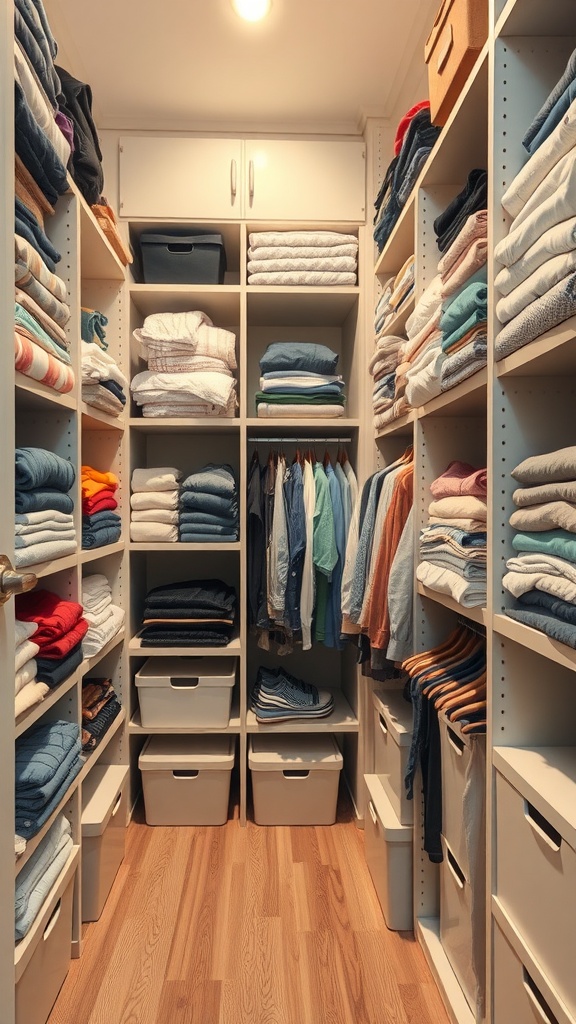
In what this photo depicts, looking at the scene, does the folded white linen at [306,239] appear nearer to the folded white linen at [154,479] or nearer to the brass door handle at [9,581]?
the folded white linen at [154,479]

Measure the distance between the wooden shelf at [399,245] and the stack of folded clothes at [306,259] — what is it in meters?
0.14

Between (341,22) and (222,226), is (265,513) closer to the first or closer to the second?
(222,226)

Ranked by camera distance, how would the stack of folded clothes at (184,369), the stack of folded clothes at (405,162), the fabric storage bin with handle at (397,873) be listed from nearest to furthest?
the stack of folded clothes at (405,162) < the fabric storage bin with handle at (397,873) < the stack of folded clothes at (184,369)

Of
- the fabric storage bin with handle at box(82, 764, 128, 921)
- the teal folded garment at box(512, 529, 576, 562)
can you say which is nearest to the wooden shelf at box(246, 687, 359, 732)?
the fabric storage bin with handle at box(82, 764, 128, 921)

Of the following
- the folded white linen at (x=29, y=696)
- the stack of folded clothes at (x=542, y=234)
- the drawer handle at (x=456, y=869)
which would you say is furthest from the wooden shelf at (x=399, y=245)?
the drawer handle at (x=456, y=869)

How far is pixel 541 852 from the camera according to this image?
37.8 inches

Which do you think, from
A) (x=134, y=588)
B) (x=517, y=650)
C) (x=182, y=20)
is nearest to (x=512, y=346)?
(x=517, y=650)

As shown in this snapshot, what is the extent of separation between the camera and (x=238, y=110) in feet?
7.61

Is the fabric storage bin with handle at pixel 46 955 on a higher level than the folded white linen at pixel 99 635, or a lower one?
lower

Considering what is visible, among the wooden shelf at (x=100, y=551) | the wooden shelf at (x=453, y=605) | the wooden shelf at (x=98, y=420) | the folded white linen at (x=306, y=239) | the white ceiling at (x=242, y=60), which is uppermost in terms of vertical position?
the white ceiling at (x=242, y=60)

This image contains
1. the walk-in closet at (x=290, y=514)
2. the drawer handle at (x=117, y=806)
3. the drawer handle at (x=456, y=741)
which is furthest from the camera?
the drawer handle at (x=117, y=806)

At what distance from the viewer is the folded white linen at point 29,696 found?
4.14 ft

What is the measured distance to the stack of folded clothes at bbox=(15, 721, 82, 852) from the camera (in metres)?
1.28

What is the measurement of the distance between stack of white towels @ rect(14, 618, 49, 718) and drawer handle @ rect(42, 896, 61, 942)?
497 mm
